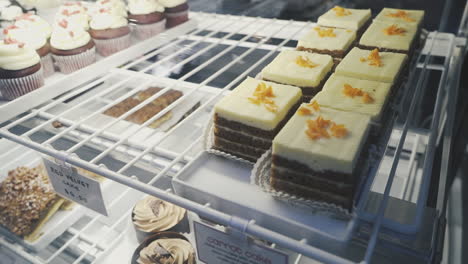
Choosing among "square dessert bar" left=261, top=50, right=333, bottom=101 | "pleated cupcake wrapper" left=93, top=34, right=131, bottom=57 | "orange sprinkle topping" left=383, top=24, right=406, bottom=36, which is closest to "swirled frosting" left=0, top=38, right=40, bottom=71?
"pleated cupcake wrapper" left=93, top=34, right=131, bottom=57

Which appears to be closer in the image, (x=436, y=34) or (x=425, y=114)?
(x=436, y=34)

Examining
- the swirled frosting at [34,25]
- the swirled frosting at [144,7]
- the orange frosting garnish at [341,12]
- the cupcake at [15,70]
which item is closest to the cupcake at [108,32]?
the swirled frosting at [144,7]

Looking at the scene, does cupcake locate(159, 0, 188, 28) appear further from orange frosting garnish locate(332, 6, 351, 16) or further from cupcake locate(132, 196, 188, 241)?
cupcake locate(132, 196, 188, 241)

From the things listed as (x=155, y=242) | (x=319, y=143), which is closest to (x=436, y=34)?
(x=319, y=143)

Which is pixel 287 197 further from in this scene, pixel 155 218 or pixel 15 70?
pixel 15 70

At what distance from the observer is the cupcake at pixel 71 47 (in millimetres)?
2057

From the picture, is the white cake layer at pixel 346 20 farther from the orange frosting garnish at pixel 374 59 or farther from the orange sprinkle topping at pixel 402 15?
the orange frosting garnish at pixel 374 59

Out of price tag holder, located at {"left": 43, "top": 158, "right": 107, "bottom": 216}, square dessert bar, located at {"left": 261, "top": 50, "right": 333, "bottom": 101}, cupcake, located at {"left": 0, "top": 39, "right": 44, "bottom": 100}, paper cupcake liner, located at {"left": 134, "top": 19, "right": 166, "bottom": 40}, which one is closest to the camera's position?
price tag holder, located at {"left": 43, "top": 158, "right": 107, "bottom": 216}

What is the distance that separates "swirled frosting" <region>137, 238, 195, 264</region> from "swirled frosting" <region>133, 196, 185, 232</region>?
100 millimetres

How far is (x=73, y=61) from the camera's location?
2051 mm

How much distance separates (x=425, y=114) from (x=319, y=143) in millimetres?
1671

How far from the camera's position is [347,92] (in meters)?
1.45

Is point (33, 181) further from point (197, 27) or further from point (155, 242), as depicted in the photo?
point (197, 27)

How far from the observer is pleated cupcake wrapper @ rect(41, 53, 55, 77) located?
6.83 feet
